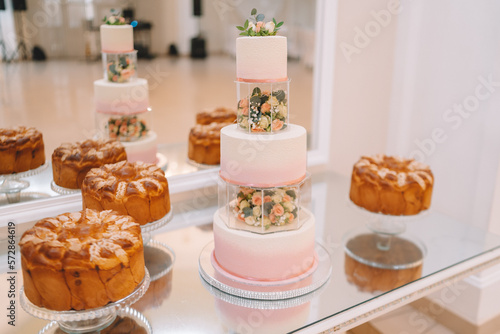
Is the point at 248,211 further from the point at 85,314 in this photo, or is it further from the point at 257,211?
the point at 85,314

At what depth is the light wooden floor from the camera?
1.88 m

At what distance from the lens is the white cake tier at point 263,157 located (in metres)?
1.44

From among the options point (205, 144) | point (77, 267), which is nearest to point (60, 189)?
point (205, 144)

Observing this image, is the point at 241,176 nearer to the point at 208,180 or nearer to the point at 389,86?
the point at 208,180

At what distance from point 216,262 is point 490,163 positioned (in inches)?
59.7

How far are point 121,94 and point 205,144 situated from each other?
0.43 m

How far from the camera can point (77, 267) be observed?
1243mm

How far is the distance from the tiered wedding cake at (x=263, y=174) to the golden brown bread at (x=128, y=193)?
24 cm

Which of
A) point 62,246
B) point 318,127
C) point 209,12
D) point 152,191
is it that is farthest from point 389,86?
point 62,246

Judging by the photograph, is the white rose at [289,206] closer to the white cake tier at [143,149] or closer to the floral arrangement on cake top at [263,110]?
the floral arrangement on cake top at [263,110]

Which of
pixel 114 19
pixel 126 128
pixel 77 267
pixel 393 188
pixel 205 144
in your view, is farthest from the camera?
pixel 205 144

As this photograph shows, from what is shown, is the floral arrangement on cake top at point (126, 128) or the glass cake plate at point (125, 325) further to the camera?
the floral arrangement on cake top at point (126, 128)

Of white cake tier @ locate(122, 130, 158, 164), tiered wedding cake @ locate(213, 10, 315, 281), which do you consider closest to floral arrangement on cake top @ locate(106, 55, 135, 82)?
white cake tier @ locate(122, 130, 158, 164)

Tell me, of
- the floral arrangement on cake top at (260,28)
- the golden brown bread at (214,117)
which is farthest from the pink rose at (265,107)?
the golden brown bread at (214,117)
